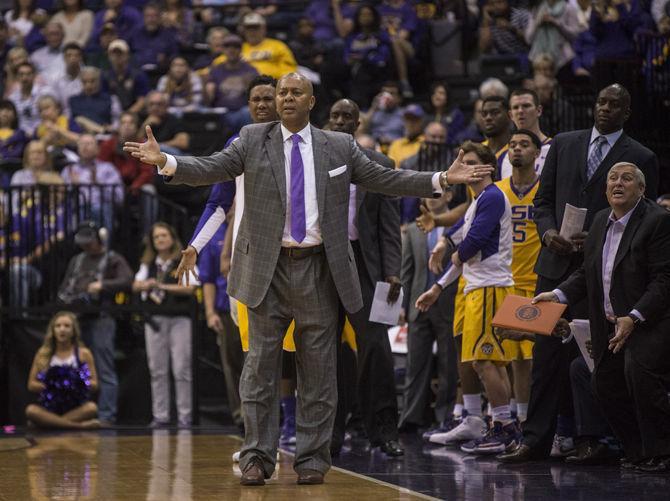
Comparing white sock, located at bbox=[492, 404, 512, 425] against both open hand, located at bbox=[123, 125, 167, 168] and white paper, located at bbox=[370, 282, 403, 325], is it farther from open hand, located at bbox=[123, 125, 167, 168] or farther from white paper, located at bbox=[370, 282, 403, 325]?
open hand, located at bbox=[123, 125, 167, 168]

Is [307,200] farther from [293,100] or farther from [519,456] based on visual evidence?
[519,456]

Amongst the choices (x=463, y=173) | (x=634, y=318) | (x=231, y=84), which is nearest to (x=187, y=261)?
(x=463, y=173)

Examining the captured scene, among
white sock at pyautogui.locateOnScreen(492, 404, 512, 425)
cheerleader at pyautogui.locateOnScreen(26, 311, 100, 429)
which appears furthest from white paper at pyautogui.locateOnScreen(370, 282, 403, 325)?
cheerleader at pyautogui.locateOnScreen(26, 311, 100, 429)

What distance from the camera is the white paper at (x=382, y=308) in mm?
8625

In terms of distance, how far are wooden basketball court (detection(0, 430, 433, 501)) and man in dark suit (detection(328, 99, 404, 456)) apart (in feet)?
2.16

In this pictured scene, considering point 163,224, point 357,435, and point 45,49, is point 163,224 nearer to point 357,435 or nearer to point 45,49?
point 357,435

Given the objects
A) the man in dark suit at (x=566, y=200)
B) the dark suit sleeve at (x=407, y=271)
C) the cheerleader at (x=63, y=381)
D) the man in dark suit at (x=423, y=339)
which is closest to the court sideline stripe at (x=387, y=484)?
the man in dark suit at (x=566, y=200)

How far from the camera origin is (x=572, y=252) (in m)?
8.37

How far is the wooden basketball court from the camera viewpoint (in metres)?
6.83

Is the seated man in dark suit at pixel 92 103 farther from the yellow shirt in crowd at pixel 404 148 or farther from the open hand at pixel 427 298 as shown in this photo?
the open hand at pixel 427 298

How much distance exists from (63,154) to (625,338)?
948 cm

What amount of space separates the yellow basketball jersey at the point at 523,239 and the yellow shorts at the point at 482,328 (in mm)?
338

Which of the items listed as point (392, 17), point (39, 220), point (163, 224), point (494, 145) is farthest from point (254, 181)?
point (392, 17)

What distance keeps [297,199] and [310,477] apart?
147 cm
